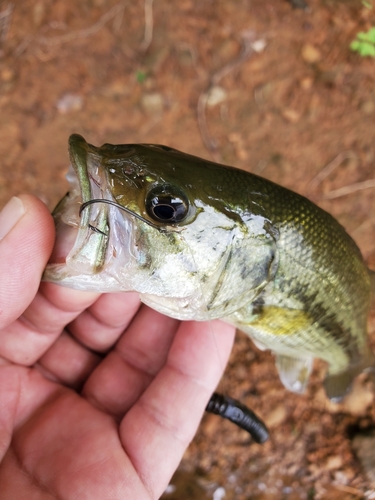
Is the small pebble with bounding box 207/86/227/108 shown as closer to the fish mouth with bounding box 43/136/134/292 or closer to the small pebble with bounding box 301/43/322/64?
the small pebble with bounding box 301/43/322/64

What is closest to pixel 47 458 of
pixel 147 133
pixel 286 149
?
pixel 147 133

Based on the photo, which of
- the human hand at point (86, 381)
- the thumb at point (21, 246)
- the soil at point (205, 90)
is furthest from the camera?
the soil at point (205, 90)

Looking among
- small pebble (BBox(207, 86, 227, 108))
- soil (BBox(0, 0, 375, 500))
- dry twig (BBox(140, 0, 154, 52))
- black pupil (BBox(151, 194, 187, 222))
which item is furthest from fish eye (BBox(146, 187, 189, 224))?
dry twig (BBox(140, 0, 154, 52))

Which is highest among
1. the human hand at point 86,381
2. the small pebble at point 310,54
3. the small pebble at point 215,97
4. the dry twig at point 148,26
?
the small pebble at point 310,54

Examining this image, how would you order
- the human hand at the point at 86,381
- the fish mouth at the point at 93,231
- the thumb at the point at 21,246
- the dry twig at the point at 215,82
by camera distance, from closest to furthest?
the fish mouth at the point at 93,231, the thumb at the point at 21,246, the human hand at the point at 86,381, the dry twig at the point at 215,82

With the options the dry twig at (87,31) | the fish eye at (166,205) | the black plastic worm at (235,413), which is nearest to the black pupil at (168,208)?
the fish eye at (166,205)

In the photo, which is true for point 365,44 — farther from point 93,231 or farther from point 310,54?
point 93,231

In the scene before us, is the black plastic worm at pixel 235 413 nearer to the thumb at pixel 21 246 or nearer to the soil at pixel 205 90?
the soil at pixel 205 90
